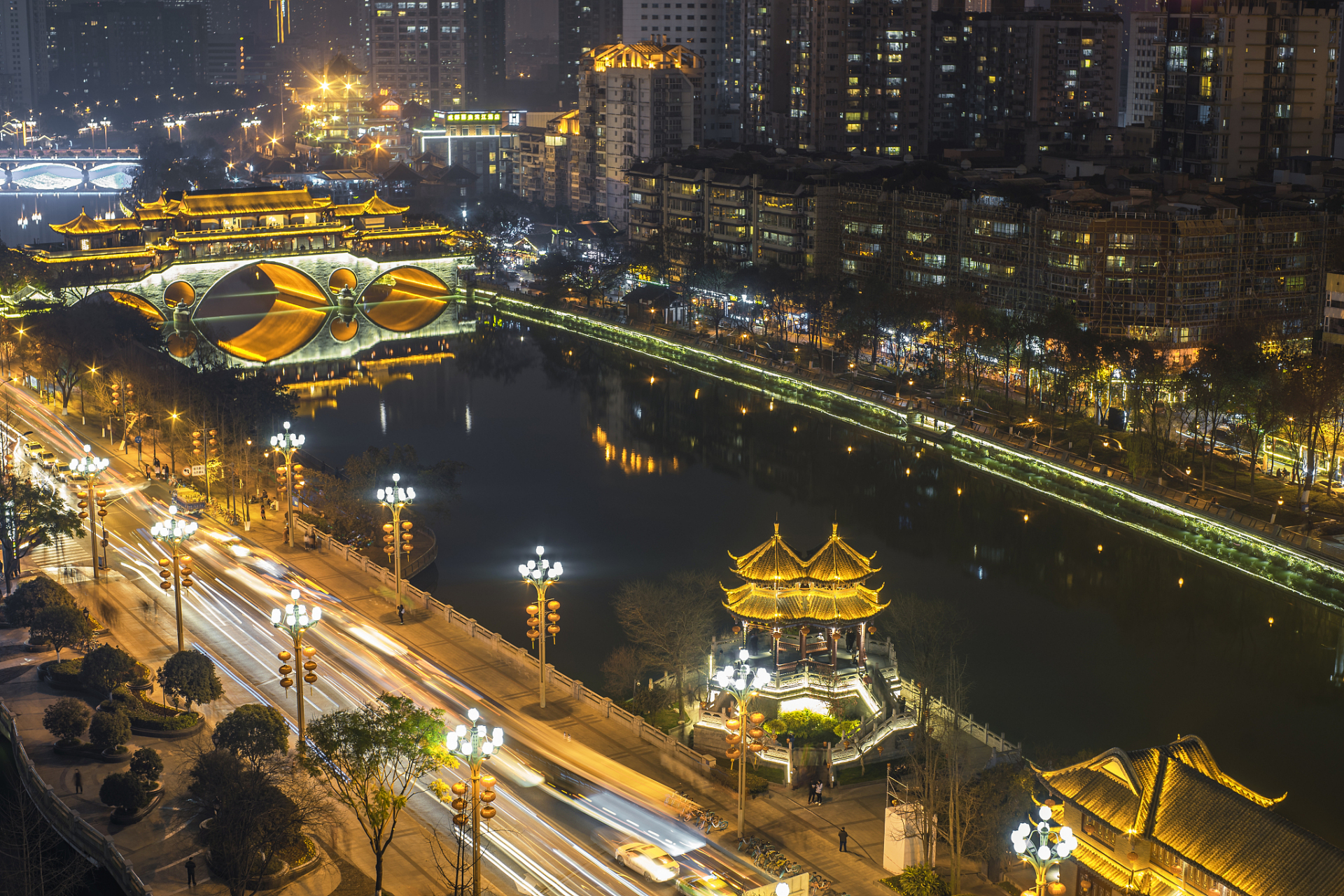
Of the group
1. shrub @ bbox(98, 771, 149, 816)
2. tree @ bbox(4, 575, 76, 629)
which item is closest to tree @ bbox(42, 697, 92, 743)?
shrub @ bbox(98, 771, 149, 816)

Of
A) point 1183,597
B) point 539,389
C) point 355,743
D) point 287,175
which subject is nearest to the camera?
point 355,743

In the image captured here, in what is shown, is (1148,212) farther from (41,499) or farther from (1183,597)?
(41,499)

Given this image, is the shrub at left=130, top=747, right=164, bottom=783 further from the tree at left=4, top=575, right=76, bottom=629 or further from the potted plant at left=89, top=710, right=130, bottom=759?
the tree at left=4, top=575, right=76, bottom=629

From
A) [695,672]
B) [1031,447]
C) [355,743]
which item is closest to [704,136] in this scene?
[1031,447]

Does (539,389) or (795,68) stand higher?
(795,68)

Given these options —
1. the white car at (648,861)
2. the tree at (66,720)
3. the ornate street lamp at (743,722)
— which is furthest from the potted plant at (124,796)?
the ornate street lamp at (743,722)

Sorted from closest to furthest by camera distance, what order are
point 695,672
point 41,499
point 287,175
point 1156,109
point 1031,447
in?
point 695,672, point 41,499, point 1031,447, point 1156,109, point 287,175
